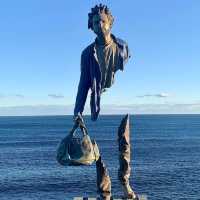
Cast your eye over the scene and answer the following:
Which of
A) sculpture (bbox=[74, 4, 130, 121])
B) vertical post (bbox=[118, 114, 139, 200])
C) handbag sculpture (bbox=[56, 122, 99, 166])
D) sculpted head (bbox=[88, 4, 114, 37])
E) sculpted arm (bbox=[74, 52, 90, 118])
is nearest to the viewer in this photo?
handbag sculpture (bbox=[56, 122, 99, 166])

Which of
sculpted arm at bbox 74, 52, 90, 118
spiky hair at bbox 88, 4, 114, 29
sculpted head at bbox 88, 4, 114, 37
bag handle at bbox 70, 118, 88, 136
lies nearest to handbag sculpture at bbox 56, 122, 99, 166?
bag handle at bbox 70, 118, 88, 136

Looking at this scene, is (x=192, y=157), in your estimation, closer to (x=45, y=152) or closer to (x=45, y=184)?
(x=45, y=152)

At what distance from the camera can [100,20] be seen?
613 inches

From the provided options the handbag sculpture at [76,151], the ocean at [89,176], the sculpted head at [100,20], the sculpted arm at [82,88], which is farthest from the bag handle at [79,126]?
the ocean at [89,176]

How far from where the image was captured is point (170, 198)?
76188mm

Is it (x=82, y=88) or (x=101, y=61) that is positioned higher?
(x=101, y=61)

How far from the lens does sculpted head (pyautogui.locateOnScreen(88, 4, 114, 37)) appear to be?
1559cm

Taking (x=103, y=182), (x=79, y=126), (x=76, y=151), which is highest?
(x=79, y=126)

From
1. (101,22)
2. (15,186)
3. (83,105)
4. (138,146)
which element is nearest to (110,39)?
(101,22)

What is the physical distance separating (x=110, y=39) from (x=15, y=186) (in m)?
72.2

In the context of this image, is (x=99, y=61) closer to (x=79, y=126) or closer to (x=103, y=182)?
(x=79, y=126)

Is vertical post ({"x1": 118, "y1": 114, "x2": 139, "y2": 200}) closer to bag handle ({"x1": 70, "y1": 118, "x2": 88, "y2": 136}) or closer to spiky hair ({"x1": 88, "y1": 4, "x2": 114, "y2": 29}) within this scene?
bag handle ({"x1": 70, "y1": 118, "x2": 88, "y2": 136})

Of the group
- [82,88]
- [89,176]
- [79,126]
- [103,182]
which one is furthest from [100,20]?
[89,176]

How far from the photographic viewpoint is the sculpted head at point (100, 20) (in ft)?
51.2
